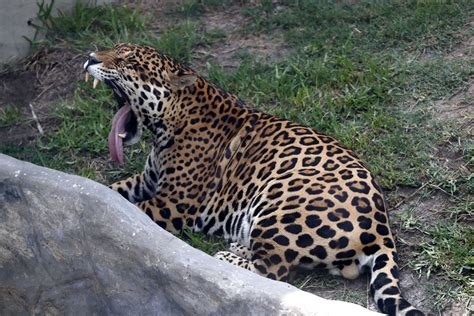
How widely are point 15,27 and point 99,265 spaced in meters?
4.72

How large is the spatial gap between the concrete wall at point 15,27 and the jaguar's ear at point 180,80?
2950 millimetres

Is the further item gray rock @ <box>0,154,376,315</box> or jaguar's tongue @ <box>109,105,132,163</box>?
jaguar's tongue @ <box>109,105,132,163</box>

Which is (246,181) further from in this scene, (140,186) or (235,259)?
(140,186)

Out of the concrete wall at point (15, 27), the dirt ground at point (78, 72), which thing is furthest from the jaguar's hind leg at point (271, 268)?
the concrete wall at point (15, 27)

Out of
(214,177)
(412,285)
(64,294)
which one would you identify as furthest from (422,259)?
(64,294)

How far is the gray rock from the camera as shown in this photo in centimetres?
506

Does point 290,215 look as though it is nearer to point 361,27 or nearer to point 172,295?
point 172,295

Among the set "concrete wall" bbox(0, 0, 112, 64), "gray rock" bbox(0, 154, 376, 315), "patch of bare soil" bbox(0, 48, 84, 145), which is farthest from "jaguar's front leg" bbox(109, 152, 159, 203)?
"concrete wall" bbox(0, 0, 112, 64)

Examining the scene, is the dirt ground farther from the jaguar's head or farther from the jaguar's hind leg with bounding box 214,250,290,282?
the jaguar's hind leg with bounding box 214,250,290,282

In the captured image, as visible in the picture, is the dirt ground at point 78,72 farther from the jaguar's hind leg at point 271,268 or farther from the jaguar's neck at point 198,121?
the jaguar's hind leg at point 271,268

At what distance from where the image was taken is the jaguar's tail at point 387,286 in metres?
5.82

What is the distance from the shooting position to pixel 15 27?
32.2 ft

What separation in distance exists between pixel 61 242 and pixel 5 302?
0.71 m

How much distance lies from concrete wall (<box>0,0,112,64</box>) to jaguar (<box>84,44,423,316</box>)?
258 centimetres
